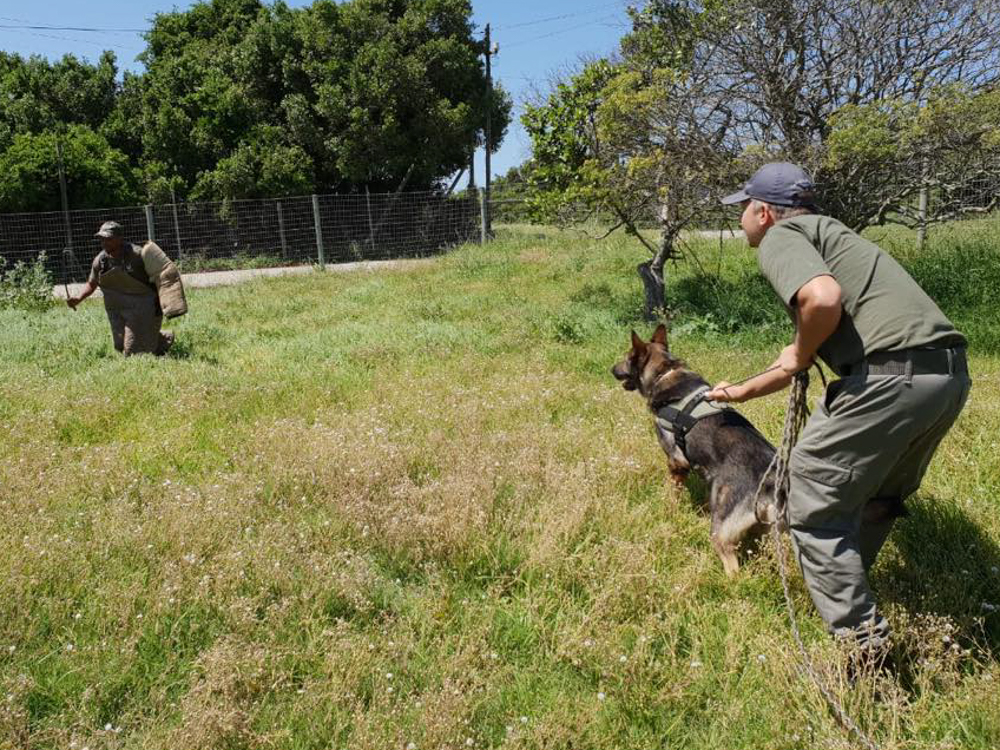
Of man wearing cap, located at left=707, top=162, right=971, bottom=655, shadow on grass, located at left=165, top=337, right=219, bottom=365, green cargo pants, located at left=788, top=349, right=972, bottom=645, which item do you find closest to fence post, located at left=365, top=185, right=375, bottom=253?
shadow on grass, located at left=165, top=337, right=219, bottom=365

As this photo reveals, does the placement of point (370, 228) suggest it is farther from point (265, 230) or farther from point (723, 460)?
point (723, 460)

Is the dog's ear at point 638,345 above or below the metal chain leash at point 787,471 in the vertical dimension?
above

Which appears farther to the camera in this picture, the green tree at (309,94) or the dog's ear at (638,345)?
the green tree at (309,94)

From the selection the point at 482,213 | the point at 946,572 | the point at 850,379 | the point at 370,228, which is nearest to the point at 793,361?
the point at 850,379

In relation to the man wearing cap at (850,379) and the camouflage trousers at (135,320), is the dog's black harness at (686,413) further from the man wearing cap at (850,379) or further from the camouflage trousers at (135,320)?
the camouflage trousers at (135,320)

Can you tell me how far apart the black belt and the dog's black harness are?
1267 millimetres

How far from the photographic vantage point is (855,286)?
2.42 meters

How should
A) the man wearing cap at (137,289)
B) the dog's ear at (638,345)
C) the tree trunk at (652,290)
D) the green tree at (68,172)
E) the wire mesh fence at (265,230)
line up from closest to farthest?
the dog's ear at (638,345) < the man wearing cap at (137,289) < the tree trunk at (652,290) < the green tree at (68,172) < the wire mesh fence at (265,230)

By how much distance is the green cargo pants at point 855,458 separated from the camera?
2336 millimetres

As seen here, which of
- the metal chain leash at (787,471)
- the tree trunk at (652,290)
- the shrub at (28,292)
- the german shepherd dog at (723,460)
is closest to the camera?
the metal chain leash at (787,471)

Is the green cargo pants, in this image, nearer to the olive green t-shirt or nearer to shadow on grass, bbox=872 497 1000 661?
the olive green t-shirt

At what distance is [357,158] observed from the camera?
748 inches

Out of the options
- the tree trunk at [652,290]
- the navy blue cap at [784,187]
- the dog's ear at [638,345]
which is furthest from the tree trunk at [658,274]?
the navy blue cap at [784,187]

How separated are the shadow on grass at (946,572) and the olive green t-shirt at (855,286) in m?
1.15
